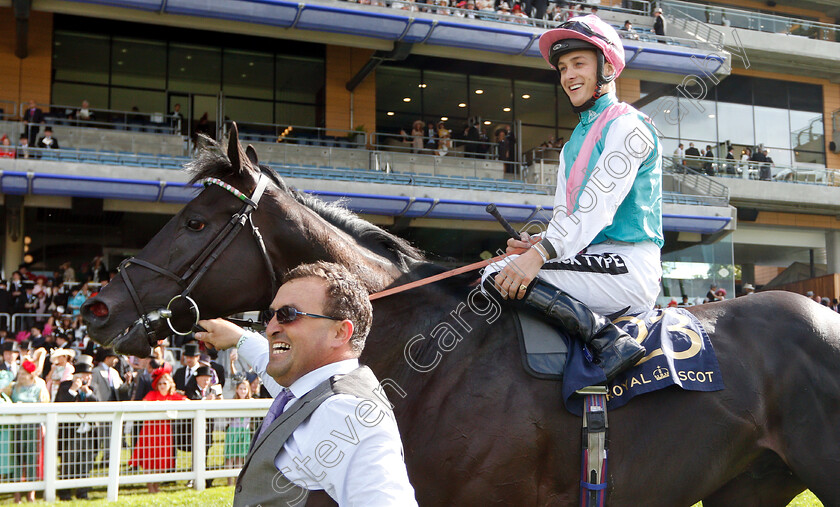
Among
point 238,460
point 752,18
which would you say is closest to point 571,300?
point 238,460

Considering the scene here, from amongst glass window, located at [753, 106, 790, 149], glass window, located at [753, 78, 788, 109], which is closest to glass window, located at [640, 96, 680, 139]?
glass window, located at [753, 106, 790, 149]

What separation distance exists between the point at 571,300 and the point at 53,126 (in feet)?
52.5

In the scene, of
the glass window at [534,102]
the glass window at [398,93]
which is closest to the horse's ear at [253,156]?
the glass window at [398,93]

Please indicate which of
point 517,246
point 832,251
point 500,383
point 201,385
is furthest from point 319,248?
point 832,251

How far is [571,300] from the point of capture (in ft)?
8.74

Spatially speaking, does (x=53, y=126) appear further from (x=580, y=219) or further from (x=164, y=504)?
(x=580, y=219)

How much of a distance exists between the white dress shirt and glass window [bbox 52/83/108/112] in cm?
1939

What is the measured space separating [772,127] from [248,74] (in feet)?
57.9

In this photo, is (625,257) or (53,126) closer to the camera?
(625,257)

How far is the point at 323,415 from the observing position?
1532mm

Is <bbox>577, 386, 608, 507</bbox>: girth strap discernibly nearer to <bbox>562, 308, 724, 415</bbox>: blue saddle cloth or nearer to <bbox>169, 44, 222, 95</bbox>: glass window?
<bbox>562, 308, 724, 415</bbox>: blue saddle cloth

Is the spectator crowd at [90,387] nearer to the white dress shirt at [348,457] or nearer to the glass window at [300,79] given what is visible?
the white dress shirt at [348,457]

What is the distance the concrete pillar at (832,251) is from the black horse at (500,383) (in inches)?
962

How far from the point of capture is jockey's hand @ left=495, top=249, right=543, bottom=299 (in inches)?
104
